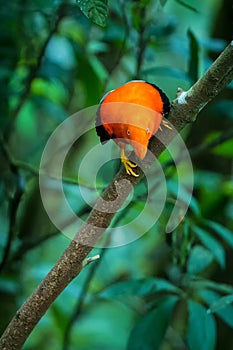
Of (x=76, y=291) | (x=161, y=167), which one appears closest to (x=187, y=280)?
(x=161, y=167)

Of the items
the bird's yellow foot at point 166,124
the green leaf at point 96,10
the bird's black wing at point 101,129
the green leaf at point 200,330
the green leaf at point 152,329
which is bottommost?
the green leaf at point 152,329

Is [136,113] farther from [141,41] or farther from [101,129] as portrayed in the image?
[141,41]

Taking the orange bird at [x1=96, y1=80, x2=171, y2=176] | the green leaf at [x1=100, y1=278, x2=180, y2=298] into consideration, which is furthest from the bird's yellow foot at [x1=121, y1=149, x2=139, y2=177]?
the green leaf at [x1=100, y1=278, x2=180, y2=298]

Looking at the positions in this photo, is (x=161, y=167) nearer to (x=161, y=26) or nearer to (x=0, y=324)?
(x=161, y=26)

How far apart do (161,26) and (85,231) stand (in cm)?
69

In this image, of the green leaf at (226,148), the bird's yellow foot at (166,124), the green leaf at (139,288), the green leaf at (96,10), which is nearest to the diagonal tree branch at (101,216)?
the bird's yellow foot at (166,124)

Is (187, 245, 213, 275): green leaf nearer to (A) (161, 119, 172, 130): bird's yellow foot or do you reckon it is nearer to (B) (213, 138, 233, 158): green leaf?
(B) (213, 138, 233, 158): green leaf

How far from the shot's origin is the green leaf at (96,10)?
2.46 ft

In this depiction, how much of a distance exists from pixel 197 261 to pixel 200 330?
13 centimetres

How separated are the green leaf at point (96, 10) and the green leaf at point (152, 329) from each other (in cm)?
53

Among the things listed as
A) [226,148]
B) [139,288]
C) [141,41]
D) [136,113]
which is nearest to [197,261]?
[139,288]

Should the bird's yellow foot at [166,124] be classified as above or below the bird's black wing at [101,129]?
above

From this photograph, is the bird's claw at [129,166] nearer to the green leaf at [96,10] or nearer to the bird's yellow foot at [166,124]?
the bird's yellow foot at [166,124]

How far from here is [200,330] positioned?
1.02 metres
